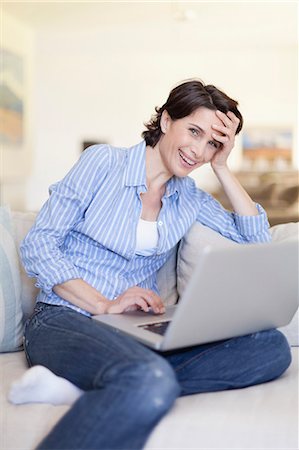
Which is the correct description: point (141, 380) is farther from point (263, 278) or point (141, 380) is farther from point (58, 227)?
point (58, 227)

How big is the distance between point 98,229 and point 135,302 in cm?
25

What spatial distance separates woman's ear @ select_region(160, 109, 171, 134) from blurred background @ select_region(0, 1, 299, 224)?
5.44 meters

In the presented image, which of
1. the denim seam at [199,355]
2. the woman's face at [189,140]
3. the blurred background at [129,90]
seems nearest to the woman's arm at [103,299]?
the denim seam at [199,355]

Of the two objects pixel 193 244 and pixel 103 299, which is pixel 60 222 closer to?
pixel 103 299

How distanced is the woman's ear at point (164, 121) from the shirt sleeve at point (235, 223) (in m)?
0.26

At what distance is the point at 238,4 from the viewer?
586 cm

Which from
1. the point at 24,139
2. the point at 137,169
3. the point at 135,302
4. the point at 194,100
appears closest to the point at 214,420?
the point at 135,302

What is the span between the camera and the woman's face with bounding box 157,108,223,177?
5.73 feet

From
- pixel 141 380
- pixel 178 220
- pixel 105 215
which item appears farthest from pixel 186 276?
pixel 141 380

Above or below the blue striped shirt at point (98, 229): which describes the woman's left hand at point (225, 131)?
above

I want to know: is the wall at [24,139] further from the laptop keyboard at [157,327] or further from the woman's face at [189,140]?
the laptop keyboard at [157,327]

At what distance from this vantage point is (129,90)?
8.94m

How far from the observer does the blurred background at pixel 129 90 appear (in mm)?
7477

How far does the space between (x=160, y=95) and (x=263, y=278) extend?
7973 millimetres
